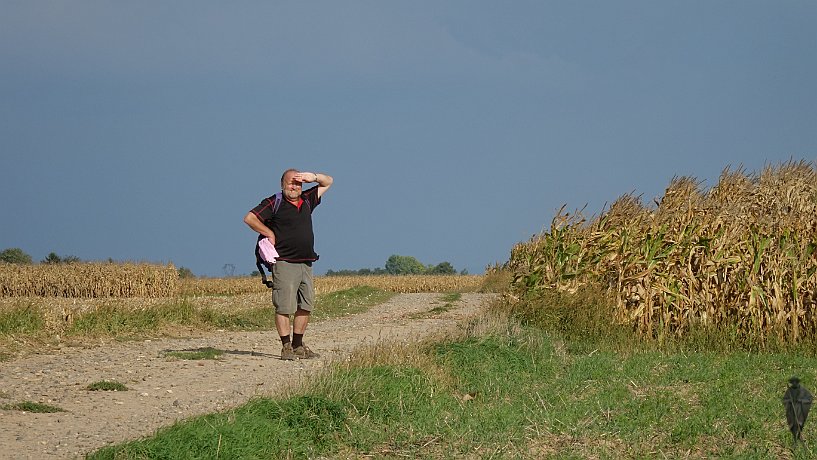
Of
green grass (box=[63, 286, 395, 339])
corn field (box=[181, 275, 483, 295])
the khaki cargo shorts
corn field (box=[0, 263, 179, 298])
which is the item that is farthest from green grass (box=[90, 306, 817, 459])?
corn field (box=[181, 275, 483, 295])

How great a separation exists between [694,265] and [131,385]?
9.52m

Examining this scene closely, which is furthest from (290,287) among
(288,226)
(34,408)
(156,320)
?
(156,320)

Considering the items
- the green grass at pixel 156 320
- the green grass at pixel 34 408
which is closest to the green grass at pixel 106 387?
the green grass at pixel 34 408

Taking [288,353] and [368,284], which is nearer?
[288,353]

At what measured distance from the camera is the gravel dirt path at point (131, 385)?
835cm

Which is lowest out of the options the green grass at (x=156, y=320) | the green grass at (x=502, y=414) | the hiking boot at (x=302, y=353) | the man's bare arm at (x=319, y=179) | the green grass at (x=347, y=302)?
the green grass at (x=502, y=414)

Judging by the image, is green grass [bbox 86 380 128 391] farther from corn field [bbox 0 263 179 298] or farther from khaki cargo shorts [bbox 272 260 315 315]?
corn field [bbox 0 263 179 298]

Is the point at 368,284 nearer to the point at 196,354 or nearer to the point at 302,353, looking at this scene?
the point at 196,354

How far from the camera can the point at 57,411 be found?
31.2 ft

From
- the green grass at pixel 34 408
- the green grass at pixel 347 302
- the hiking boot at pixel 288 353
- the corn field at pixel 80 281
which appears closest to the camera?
the green grass at pixel 34 408

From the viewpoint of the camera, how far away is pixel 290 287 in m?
13.3

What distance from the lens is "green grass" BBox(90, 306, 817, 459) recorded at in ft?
25.2

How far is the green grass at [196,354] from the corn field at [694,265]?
17.4 ft

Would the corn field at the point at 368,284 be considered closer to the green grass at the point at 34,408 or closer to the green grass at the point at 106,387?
the green grass at the point at 106,387
